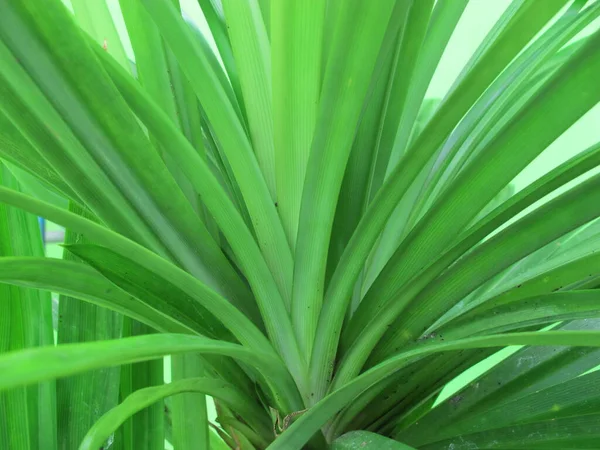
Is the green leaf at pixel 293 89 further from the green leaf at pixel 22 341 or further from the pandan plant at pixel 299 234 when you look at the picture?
the green leaf at pixel 22 341

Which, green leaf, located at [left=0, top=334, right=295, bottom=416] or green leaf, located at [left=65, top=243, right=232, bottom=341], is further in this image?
green leaf, located at [left=65, top=243, right=232, bottom=341]

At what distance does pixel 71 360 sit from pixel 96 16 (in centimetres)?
33

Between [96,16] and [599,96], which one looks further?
[96,16]

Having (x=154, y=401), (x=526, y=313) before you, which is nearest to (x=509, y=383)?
(x=526, y=313)

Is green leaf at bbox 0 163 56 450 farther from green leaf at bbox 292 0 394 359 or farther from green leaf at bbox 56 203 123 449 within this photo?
green leaf at bbox 292 0 394 359

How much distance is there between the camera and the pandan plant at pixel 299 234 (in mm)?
244

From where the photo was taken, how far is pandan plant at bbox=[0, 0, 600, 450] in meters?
0.24

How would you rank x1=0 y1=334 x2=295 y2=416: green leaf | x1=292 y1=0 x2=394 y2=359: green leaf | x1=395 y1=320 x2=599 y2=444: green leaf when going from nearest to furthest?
x1=0 y1=334 x2=295 y2=416: green leaf → x1=292 y1=0 x2=394 y2=359: green leaf → x1=395 y1=320 x2=599 y2=444: green leaf

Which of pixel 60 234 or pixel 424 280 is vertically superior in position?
pixel 60 234

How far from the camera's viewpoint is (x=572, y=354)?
1.20ft

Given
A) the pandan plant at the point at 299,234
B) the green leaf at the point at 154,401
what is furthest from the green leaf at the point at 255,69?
the green leaf at the point at 154,401

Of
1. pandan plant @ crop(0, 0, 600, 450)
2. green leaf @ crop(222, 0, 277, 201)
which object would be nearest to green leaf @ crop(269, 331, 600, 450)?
pandan plant @ crop(0, 0, 600, 450)

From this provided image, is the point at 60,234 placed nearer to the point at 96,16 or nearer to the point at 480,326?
the point at 96,16

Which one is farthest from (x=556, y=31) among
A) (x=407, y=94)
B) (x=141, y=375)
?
(x=141, y=375)
